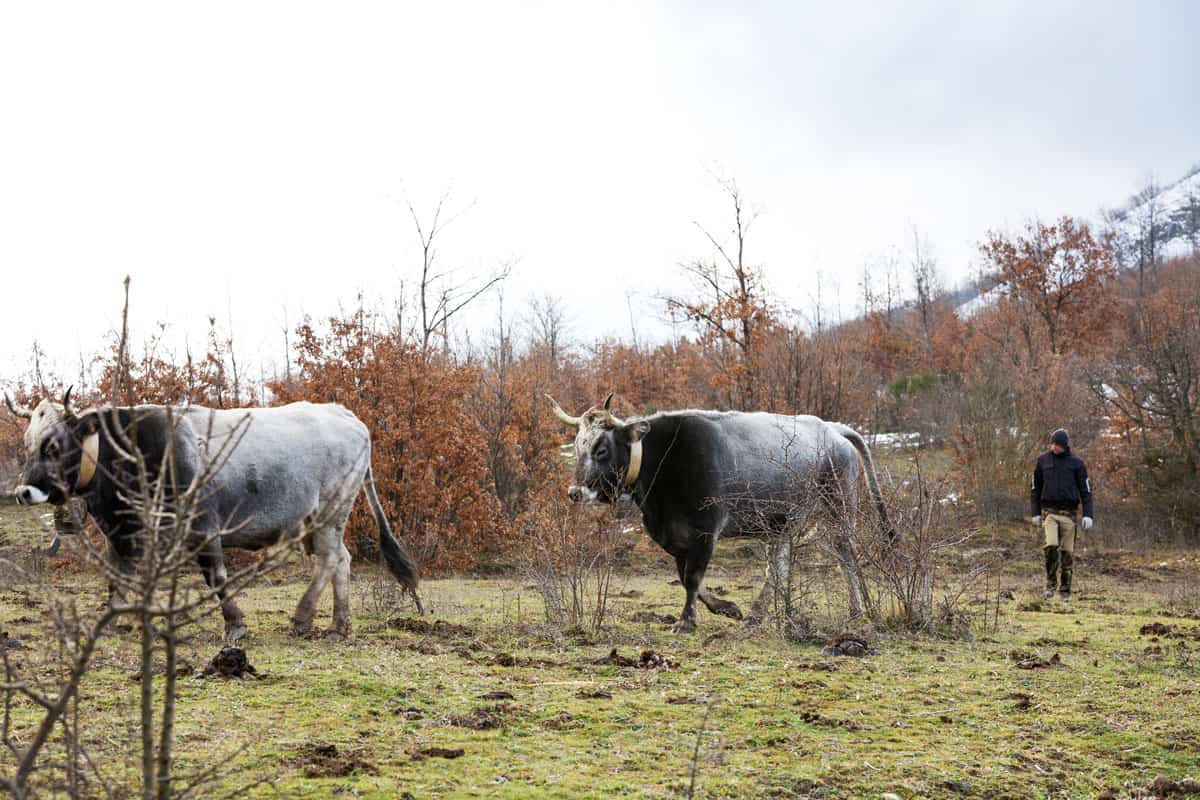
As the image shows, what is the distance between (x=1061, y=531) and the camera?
498 inches

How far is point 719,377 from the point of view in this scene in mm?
21250

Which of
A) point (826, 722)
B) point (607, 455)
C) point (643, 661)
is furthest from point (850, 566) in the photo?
point (826, 722)

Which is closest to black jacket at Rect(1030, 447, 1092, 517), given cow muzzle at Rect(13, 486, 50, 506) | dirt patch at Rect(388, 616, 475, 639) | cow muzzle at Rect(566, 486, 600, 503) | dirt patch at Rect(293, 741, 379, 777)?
cow muzzle at Rect(566, 486, 600, 503)

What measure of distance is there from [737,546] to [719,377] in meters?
3.99

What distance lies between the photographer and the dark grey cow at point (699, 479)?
9727 mm

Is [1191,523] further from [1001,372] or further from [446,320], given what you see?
[446,320]

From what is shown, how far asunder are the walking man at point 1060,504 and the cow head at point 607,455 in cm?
581

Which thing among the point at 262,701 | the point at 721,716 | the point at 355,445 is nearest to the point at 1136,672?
Answer: the point at 721,716

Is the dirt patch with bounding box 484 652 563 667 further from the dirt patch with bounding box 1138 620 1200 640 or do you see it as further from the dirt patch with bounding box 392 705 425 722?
the dirt patch with bounding box 1138 620 1200 640

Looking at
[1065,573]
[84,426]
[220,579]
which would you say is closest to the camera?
[220,579]

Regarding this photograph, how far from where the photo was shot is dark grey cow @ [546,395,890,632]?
Result: 383 inches

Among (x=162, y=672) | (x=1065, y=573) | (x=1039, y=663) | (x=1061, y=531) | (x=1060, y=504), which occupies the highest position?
(x=1060, y=504)

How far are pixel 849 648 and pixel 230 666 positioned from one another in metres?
4.50

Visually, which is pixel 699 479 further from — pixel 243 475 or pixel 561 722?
pixel 561 722
